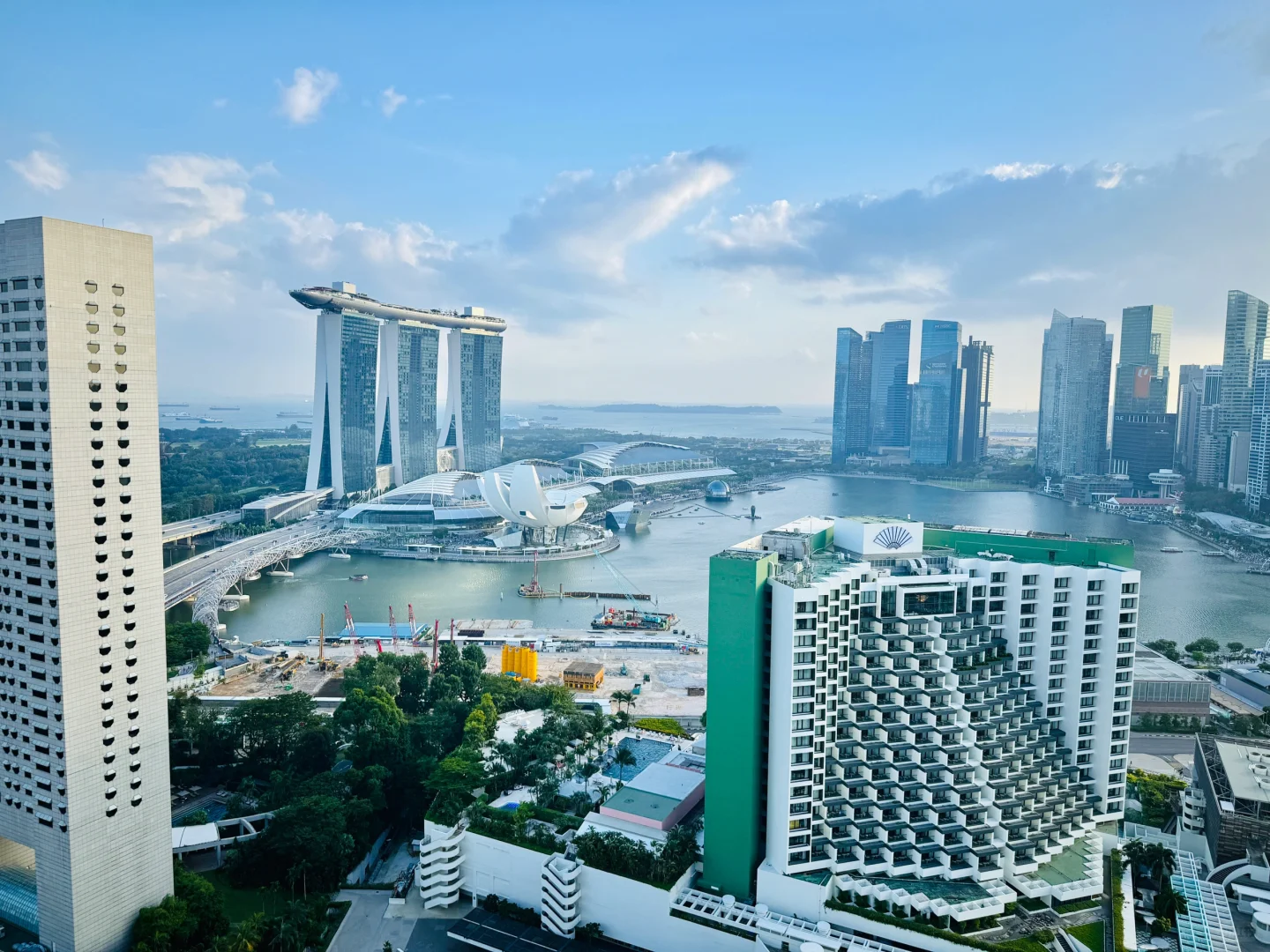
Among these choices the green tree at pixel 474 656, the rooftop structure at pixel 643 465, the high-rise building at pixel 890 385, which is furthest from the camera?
the high-rise building at pixel 890 385

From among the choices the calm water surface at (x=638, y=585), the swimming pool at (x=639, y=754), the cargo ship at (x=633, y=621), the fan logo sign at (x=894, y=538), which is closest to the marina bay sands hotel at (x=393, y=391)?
the calm water surface at (x=638, y=585)

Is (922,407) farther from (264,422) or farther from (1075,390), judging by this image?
(264,422)

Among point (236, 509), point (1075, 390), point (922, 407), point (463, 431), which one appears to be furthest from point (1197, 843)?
point (922, 407)

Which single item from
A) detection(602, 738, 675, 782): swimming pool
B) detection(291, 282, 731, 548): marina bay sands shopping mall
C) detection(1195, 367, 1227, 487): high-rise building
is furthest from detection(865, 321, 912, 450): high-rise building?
detection(602, 738, 675, 782): swimming pool

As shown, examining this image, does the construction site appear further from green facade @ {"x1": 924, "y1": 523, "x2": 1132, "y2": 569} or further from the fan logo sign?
the fan logo sign

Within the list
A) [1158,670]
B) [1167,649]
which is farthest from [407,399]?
[1158,670]

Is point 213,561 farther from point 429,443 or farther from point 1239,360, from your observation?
point 1239,360

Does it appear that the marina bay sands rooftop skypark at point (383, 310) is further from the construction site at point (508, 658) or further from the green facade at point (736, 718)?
the green facade at point (736, 718)
